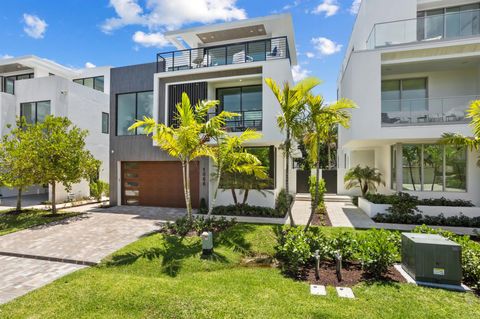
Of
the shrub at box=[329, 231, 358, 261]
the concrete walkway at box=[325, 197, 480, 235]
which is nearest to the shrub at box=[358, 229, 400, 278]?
the shrub at box=[329, 231, 358, 261]

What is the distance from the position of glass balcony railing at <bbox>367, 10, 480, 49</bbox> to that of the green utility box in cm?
925

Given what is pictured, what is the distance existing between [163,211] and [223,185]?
3.60 m

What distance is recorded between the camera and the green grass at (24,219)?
32.8ft

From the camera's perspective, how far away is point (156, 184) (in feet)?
A: 48.8

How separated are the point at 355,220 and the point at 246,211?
4.92 meters

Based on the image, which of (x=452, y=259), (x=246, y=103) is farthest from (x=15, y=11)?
(x=452, y=259)

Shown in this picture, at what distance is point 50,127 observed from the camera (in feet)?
38.4

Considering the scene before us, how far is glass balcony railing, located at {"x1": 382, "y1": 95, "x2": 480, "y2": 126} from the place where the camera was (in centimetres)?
1052

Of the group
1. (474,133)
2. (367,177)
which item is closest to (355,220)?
(367,177)

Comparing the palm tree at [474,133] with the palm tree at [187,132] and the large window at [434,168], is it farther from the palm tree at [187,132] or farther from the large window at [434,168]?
the palm tree at [187,132]

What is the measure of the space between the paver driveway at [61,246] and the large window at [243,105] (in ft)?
18.6

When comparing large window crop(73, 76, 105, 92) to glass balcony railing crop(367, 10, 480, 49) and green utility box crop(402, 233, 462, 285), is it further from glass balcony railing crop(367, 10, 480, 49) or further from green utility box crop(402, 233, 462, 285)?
green utility box crop(402, 233, 462, 285)

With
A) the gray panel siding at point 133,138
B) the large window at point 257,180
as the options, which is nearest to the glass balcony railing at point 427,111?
the large window at point 257,180

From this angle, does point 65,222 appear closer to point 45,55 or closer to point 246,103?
point 246,103
